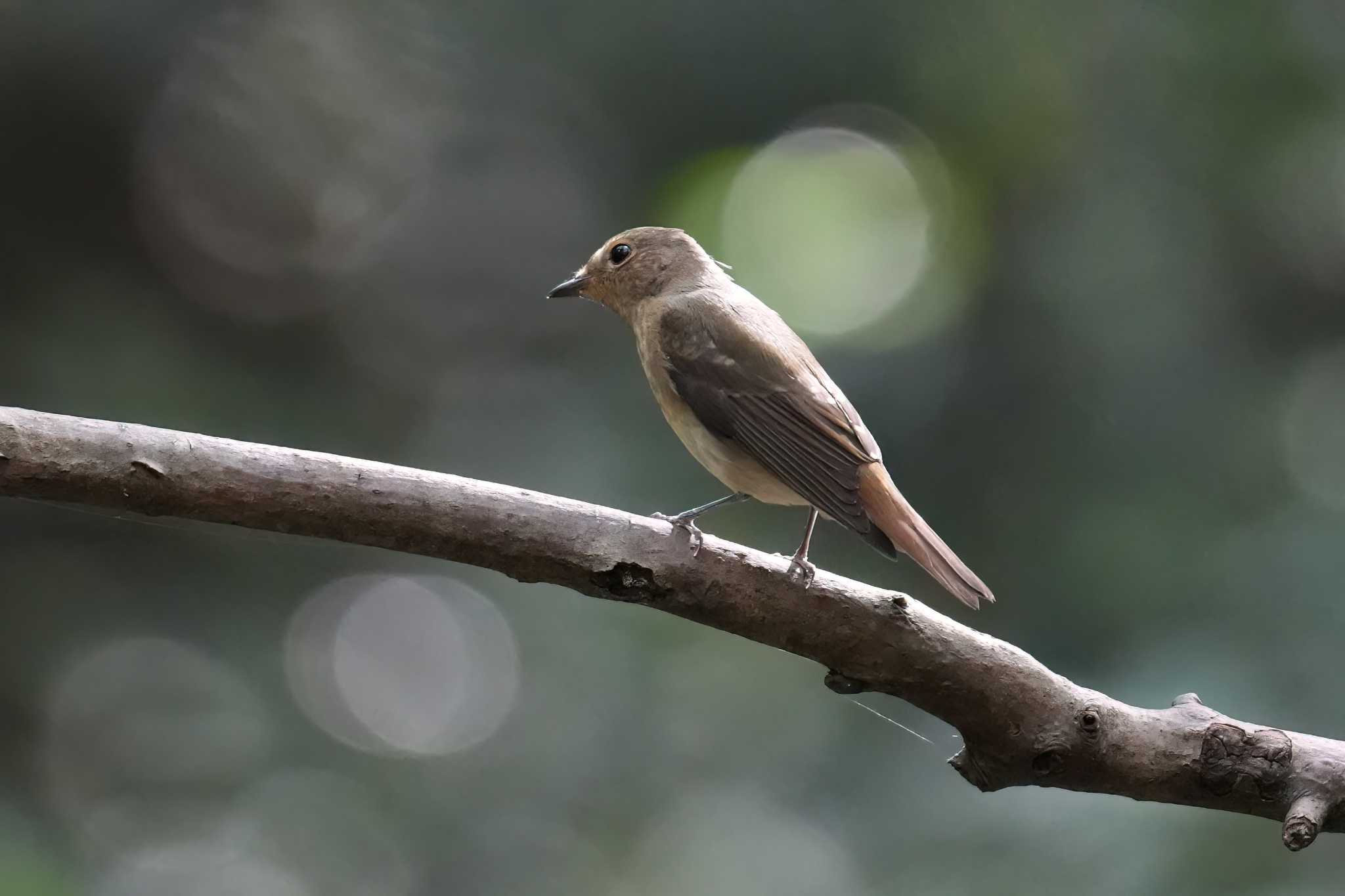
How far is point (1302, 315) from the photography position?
4.45m

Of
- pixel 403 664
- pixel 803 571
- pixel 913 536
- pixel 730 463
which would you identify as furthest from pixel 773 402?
pixel 403 664

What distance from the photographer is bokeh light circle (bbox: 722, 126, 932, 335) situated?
Result: 4.37 meters

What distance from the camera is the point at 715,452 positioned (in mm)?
2879

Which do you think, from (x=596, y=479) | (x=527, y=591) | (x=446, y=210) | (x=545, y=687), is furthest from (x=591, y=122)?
(x=545, y=687)

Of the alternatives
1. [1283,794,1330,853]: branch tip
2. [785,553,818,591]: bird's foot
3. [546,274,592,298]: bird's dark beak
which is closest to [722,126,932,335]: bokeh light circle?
[546,274,592,298]: bird's dark beak

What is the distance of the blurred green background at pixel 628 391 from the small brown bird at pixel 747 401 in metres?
0.89

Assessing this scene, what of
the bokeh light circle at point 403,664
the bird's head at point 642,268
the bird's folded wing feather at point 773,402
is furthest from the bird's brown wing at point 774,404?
the bokeh light circle at point 403,664

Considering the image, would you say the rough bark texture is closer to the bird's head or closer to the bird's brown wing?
the bird's brown wing

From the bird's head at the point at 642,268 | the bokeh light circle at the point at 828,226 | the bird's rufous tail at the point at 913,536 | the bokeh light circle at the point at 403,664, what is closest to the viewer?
the bird's rufous tail at the point at 913,536

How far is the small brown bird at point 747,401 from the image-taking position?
2.59 m

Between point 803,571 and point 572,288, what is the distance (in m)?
1.36

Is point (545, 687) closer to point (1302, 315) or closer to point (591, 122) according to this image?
point (591, 122)

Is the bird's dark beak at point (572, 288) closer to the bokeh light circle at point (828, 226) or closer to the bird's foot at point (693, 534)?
the bokeh light circle at point (828, 226)

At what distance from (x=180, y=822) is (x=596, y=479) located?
1663mm
